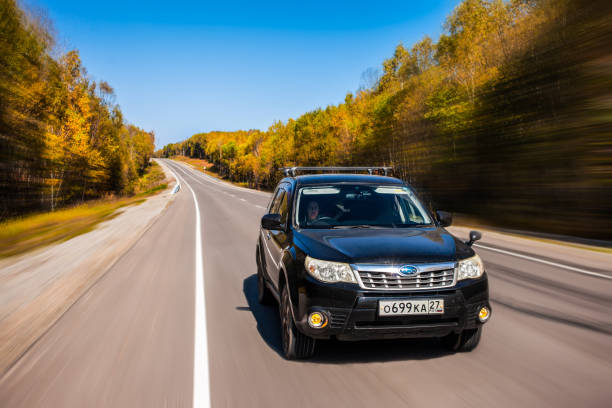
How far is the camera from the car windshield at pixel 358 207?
4641 mm

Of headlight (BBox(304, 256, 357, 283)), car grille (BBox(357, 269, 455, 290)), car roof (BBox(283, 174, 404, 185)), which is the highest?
car roof (BBox(283, 174, 404, 185))

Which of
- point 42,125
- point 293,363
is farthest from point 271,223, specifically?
point 42,125

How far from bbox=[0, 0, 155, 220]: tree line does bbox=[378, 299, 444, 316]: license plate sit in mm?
22108

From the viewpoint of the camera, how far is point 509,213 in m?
18.3

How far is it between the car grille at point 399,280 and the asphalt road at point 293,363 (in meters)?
0.74

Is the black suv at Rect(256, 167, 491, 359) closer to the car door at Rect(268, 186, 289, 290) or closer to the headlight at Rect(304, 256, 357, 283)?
the headlight at Rect(304, 256, 357, 283)

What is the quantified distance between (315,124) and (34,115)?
4306cm

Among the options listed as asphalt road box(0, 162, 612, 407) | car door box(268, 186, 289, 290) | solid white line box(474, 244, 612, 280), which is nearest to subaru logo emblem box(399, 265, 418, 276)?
asphalt road box(0, 162, 612, 407)

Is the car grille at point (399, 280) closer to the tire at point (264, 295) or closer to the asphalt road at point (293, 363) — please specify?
the asphalt road at point (293, 363)

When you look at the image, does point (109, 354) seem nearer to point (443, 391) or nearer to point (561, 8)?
point (443, 391)

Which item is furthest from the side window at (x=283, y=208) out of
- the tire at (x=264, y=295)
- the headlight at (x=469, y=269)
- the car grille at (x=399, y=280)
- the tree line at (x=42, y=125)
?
the tree line at (x=42, y=125)

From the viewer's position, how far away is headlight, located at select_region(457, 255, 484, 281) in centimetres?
361

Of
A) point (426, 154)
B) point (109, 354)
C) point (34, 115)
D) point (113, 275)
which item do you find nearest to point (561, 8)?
point (426, 154)

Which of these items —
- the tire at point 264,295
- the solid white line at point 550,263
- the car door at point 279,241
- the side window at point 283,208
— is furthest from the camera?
the solid white line at point 550,263
